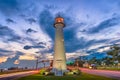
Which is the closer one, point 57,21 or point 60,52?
point 60,52

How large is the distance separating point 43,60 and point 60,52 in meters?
100

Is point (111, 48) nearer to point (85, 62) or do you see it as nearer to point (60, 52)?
point (60, 52)

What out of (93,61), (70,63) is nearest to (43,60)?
(70,63)

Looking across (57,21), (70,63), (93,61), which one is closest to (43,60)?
(70,63)

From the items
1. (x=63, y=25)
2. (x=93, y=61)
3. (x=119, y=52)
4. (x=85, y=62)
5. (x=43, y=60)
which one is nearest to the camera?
(x=63, y=25)

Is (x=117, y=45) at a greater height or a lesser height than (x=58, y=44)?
greater

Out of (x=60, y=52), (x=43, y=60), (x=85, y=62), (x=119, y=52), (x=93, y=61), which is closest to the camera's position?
(x=60, y=52)

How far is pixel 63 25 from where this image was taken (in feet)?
155

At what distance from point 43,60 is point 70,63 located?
115ft

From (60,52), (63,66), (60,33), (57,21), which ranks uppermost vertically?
(57,21)

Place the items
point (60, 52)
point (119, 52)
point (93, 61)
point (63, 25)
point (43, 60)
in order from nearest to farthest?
1. point (60, 52)
2. point (63, 25)
3. point (119, 52)
4. point (43, 60)
5. point (93, 61)

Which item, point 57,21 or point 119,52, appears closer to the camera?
point 57,21

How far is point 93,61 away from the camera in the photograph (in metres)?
168

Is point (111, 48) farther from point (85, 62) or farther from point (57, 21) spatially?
point (85, 62)
